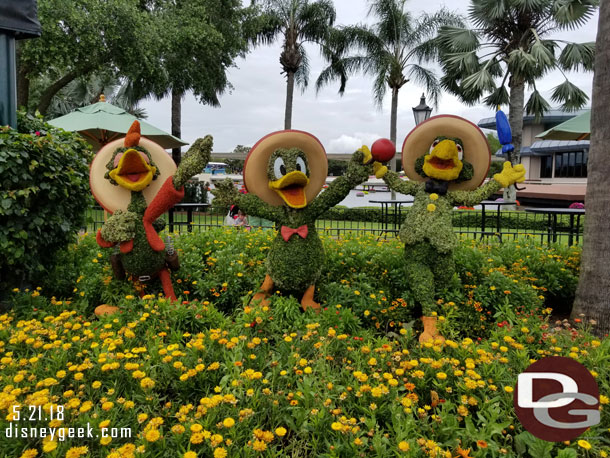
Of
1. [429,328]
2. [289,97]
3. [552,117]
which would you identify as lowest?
[429,328]

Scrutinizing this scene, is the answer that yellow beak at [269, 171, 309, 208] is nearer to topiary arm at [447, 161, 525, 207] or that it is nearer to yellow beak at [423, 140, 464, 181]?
yellow beak at [423, 140, 464, 181]

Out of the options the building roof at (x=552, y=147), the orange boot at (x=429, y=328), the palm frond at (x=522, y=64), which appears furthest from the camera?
the building roof at (x=552, y=147)

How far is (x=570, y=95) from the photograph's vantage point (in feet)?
44.2

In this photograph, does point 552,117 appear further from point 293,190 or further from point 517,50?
point 293,190

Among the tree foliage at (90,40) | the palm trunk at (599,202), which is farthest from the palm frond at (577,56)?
the tree foliage at (90,40)

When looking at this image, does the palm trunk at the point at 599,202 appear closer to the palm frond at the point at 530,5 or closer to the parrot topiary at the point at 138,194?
the parrot topiary at the point at 138,194

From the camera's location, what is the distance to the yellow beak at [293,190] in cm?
345

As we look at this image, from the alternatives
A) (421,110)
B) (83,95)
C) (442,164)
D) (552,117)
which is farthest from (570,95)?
(83,95)

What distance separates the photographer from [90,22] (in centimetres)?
1084

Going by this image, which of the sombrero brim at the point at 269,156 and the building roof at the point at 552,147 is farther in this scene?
the building roof at the point at 552,147


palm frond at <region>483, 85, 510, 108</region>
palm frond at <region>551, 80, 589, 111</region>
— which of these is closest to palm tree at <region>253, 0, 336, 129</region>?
palm frond at <region>483, 85, 510, 108</region>

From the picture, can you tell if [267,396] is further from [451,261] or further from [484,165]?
[484,165]

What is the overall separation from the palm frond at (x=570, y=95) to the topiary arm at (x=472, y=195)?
504 inches

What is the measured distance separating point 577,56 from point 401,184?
42.5ft
